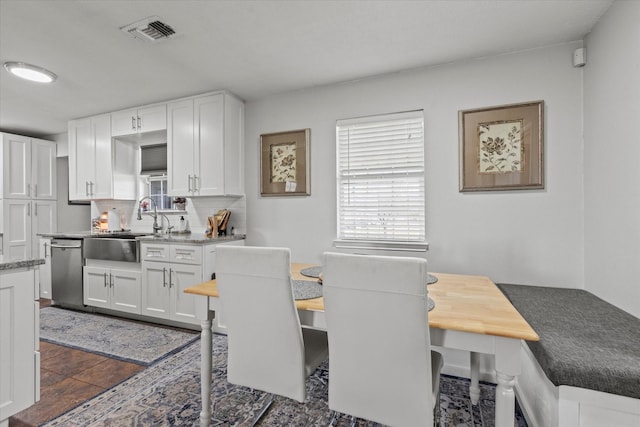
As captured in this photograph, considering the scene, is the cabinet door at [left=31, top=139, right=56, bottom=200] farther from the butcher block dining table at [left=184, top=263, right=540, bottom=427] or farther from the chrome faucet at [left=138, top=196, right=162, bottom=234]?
the butcher block dining table at [left=184, top=263, right=540, bottom=427]

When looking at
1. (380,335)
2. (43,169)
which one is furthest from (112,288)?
(380,335)

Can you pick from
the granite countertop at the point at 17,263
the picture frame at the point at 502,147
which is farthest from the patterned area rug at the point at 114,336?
the picture frame at the point at 502,147

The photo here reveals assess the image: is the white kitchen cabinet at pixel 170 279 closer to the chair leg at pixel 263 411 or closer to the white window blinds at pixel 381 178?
the chair leg at pixel 263 411

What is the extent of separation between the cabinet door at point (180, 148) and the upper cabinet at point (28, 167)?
2.73 metres

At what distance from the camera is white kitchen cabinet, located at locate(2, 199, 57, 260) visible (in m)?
4.31

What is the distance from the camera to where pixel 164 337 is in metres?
2.97

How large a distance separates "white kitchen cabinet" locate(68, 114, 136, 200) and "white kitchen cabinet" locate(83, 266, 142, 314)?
982 millimetres

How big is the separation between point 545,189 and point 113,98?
4256mm

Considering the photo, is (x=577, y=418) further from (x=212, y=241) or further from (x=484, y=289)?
(x=212, y=241)

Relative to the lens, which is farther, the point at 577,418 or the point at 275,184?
the point at 275,184

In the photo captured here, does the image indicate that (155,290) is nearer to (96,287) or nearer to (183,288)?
(183,288)

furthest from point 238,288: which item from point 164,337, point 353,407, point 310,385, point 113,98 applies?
point 113,98

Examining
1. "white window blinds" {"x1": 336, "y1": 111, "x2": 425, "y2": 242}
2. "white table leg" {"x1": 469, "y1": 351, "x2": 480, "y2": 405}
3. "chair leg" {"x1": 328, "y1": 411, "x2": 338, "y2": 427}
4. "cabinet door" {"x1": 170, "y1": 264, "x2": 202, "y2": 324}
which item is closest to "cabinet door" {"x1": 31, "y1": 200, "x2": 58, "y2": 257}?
"cabinet door" {"x1": 170, "y1": 264, "x2": 202, "y2": 324}

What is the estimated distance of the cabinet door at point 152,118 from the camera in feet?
11.6
